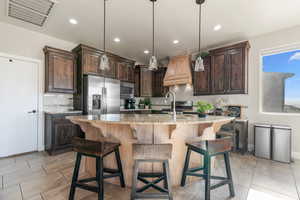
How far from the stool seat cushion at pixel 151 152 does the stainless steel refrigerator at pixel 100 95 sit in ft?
8.50

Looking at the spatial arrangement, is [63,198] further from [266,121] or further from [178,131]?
[266,121]

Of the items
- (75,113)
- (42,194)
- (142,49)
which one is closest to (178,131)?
(42,194)

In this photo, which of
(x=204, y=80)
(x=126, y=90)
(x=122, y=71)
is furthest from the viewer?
(x=126, y=90)

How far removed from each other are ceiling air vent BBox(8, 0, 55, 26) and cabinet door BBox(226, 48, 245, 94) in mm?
4049

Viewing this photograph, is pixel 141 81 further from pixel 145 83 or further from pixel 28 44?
pixel 28 44

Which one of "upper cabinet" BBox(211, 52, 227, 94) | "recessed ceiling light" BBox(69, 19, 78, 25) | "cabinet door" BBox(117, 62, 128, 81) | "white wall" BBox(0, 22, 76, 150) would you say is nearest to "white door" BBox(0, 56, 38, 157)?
"white wall" BBox(0, 22, 76, 150)

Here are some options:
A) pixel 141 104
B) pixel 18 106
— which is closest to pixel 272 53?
pixel 141 104

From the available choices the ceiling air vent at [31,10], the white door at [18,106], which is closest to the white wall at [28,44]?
the white door at [18,106]

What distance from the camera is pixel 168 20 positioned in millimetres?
3010

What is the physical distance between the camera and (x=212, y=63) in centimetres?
410

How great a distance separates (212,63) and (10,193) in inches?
190

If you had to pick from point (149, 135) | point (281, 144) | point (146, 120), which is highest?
point (146, 120)

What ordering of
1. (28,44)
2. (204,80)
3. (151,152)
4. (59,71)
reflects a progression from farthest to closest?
1. (204,80)
2. (59,71)
3. (28,44)
4. (151,152)

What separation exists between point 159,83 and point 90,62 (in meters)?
2.65
